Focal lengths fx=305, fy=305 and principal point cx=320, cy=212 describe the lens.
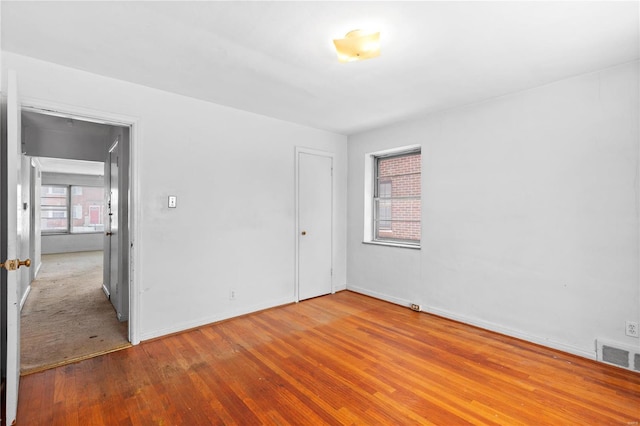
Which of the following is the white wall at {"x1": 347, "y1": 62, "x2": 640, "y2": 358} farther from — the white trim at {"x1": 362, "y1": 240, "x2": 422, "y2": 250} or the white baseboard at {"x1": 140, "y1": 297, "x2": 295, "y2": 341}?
the white baseboard at {"x1": 140, "y1": 297, "x2": 295, "y2": 341}

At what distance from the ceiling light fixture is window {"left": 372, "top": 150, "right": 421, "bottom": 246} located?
2.37m

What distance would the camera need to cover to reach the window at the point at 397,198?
14.2ft

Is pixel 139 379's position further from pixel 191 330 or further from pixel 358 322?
pixel 358 322

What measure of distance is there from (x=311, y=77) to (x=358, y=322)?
273 centimetres

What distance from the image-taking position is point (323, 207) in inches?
186

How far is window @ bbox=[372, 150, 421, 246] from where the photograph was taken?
4.33 m

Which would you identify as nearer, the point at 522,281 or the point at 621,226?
the point at 621,226

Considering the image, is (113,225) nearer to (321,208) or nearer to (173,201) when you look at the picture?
(173,201)

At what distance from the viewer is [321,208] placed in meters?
4.70

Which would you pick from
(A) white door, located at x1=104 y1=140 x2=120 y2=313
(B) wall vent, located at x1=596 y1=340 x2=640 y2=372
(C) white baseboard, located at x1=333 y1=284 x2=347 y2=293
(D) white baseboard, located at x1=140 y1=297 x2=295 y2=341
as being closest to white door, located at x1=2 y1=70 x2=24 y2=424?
(D) white baseboard, located at x1=140 y1=297 x2=295 y2=341

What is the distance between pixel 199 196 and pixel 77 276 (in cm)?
460

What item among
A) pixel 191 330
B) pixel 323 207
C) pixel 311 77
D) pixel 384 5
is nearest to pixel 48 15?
pixel 311 77

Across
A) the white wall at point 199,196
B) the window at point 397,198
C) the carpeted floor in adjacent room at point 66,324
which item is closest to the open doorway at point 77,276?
the carpeted floor in adjacent room at point 66,324

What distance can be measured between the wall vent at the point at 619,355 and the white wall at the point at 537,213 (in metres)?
0.06
